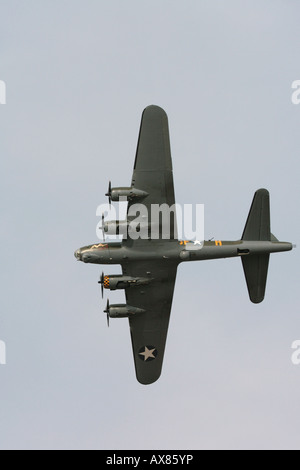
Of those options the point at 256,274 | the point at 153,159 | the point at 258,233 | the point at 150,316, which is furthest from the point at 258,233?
the point at 150,316

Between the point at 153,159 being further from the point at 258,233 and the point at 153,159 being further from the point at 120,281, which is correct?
the point at 258,233

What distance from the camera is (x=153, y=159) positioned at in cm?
4188

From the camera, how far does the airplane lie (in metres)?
41.9

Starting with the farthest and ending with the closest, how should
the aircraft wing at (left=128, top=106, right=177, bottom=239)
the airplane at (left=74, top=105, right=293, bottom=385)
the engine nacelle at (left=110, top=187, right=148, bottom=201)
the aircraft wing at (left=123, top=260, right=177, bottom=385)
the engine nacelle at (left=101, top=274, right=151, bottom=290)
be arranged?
the aircraft wing at (left=123, top=260, right=177, bottom=385) < the engine nacelle at (left=101, top=274, right=151, bottom=290) < the airplane at (left=74, top=105, right=293, bottom=385) < the aircraft wing at (left=128, top=106, right=177, bottom=239) < the engine nacelle at (left=110, top=187, right=148, bottom=201)

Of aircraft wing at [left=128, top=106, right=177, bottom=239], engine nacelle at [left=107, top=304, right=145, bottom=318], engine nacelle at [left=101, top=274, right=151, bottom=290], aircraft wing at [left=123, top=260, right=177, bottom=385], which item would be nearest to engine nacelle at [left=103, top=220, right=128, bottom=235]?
aircraft wing at [left=128, top=106, right=177, bottom=239]

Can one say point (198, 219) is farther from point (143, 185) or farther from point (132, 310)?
point (132, 310)

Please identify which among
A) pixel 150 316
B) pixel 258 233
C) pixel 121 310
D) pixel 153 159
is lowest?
pixel 150 316

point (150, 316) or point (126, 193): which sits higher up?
point (126, 193)

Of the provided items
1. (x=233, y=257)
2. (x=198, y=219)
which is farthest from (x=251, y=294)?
(x=198, y=219)

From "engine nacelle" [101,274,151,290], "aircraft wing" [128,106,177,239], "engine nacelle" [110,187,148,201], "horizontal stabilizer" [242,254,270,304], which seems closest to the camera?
"engine nacelle" [110,187,148,201]

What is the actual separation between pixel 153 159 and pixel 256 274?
9045 millimetres

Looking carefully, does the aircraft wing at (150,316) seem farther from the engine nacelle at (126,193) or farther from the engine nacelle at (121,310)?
the engine nacelle at (126,193)

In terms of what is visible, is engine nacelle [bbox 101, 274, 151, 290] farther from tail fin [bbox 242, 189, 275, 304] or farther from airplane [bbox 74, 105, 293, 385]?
tail fin [bbox 242, 189, 275, 304]

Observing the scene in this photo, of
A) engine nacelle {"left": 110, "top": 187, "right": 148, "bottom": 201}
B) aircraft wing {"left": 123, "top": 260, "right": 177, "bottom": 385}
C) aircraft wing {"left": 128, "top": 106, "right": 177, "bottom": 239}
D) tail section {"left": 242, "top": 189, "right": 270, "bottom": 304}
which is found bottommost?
aircraft wing {"left": 123, "top": 260, "right": 177, "bottom": 385}
